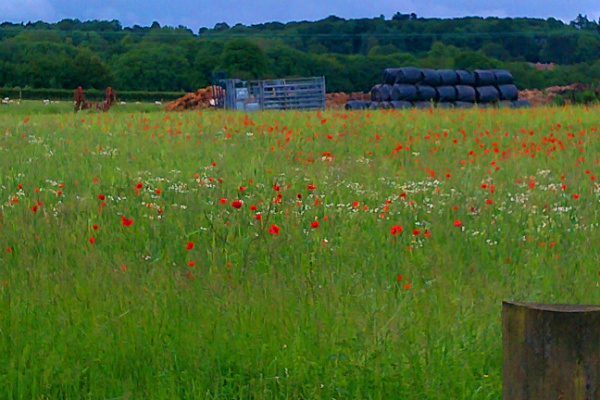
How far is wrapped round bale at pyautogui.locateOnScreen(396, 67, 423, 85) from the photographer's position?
25.1 metres

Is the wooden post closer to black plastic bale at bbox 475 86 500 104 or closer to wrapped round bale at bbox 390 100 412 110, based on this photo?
wrapped round bale at bbox 390 100 412 110

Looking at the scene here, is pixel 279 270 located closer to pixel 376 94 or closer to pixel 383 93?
pixel 383 93

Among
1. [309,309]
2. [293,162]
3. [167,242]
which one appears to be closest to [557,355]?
[309,309]

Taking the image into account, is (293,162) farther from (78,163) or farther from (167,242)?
(167,242)

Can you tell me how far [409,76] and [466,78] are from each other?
2.19 meters

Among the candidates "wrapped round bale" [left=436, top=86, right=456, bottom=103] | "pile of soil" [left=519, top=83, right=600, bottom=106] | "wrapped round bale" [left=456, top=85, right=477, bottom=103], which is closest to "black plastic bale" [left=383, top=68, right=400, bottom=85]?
"wrapped round bale" [left=436, top=86, right=456, bottom=103]

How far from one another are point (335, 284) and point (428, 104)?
2049 cm

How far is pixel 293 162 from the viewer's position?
1039 cm

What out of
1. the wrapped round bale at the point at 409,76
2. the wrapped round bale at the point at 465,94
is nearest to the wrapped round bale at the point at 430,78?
the wrapped round bale at the point at 409,76

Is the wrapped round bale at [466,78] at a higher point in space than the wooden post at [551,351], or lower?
higher

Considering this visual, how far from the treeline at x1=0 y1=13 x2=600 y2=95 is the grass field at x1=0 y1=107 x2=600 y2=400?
133 ft

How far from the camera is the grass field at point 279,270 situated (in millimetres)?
3740

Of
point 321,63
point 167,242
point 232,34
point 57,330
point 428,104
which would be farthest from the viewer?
point 232,34

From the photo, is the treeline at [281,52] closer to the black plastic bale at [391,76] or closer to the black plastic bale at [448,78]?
the black plastic bale at [448,78]
